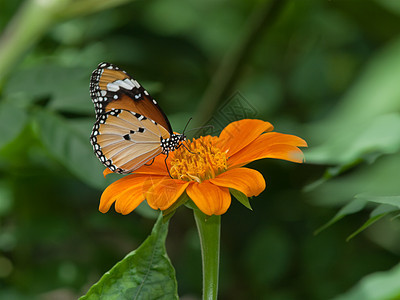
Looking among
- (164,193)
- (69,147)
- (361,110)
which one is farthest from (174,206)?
(361,110)

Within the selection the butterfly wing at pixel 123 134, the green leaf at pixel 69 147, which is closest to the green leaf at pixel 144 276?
the butterfly wing at pixel 123 134

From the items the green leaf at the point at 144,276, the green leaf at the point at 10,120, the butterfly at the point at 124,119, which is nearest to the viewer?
the green leaf at the point at 144,276

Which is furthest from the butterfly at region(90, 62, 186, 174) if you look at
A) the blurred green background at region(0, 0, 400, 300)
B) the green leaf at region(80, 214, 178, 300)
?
the green leaf at region(80, 214, 178, 300)

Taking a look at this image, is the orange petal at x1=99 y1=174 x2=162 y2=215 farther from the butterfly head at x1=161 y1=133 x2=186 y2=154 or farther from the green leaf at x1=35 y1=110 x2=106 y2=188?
the green leaf at x1=35 y1=110 x2=106 y2=188

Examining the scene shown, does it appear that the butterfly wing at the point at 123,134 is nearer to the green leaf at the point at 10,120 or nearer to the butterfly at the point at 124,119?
the butterfly at the point at 124,119

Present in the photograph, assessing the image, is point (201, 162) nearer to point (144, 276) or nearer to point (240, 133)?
point (240, 133)

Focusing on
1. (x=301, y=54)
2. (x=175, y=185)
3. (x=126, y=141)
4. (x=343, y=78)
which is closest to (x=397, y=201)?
(x=175, y=185)

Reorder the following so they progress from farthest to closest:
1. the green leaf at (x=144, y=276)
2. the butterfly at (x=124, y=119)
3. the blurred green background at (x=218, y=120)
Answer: the blurred green background at (x=218, y=120), the butterfly at (x=124, y=119), the green leaf at (x=144, y=276)

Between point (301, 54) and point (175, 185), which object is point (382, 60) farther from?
point (175, 185)
